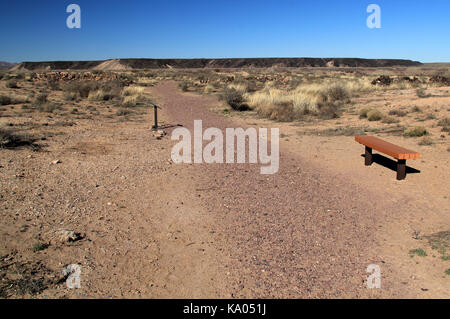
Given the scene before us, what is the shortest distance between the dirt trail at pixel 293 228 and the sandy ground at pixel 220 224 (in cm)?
2

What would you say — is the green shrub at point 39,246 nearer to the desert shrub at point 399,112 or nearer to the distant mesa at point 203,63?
the desert shrub at point 399,112

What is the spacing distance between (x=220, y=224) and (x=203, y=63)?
9669 centimetres

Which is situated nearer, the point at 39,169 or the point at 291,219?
the point at 291,219

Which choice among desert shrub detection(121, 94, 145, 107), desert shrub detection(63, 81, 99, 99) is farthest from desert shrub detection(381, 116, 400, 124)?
desert shrub detection(63, 81, 99, 99)

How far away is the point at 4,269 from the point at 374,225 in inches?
164

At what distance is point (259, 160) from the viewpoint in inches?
320

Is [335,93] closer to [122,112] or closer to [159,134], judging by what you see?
[122,112]

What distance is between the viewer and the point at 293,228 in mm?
4809

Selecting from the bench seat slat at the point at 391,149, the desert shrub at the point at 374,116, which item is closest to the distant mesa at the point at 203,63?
the desert shrub at the point at 374,116

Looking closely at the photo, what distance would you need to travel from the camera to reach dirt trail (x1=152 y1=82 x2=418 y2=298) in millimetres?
3611

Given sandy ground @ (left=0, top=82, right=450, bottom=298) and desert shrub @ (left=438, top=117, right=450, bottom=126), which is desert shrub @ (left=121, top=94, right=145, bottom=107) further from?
desert shrub @ (left=438, top=117, right=450, bottom=126)
